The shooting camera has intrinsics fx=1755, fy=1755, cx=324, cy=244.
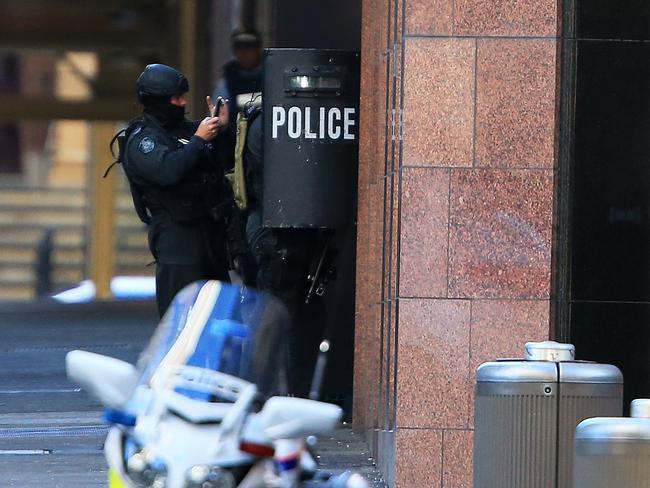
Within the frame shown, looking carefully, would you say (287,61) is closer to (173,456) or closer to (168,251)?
(168,251)

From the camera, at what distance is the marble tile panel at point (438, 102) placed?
8031 millimetres

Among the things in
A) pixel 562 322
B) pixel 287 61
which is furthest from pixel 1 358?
pixel 562 322

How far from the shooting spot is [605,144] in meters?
8.40

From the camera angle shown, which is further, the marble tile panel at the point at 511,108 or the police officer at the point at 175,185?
the police officer at the point at 175,185

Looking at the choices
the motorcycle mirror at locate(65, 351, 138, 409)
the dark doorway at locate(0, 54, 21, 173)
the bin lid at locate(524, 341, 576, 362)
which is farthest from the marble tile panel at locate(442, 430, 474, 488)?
the dark doorway at locate(0, 54, 21, 173)

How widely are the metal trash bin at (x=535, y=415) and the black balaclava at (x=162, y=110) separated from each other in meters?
3.18

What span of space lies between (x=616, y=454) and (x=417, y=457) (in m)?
3.06

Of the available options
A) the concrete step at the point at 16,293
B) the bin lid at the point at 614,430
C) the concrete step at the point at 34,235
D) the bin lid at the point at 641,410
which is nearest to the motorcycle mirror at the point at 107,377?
the bin lid at the point at 614,430

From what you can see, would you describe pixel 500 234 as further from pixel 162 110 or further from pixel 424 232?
pixel 162 110

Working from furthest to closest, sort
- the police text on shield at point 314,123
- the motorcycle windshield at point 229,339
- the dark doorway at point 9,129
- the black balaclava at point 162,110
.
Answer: the dark doorway at point 9,129 < the police text on shield at point 314,123 < the black balaclava at point 162,110 < the motorcycle windshield at point 229,339

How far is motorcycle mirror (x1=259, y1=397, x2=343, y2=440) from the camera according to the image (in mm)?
4254

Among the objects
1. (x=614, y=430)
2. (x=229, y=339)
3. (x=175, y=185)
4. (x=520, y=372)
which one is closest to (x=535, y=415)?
(x=520, y=372)

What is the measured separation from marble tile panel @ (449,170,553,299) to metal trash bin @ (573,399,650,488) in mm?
2915

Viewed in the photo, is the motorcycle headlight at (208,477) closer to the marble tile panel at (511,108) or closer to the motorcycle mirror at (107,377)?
the motorcycle mirror at (107,377)
